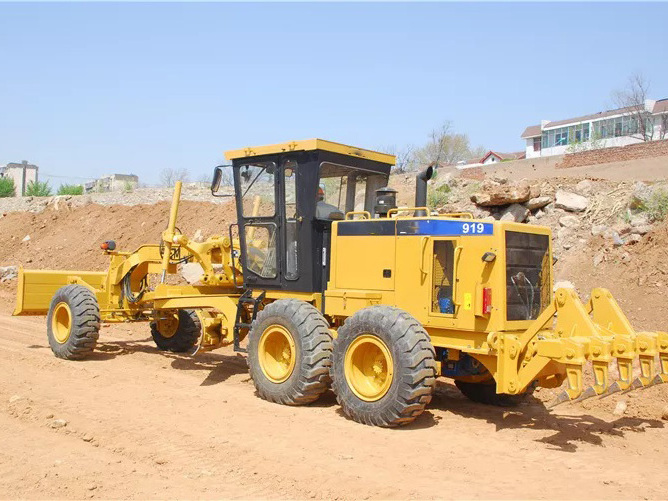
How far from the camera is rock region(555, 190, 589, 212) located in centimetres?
1496

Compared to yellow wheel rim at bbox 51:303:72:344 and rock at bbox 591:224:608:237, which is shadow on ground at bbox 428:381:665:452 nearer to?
yellow wheel rim at bbox 51:303:72:344

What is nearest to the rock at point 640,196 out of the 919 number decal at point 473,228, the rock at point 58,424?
the 919 number decal at point 473,228

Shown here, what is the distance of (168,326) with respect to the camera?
11500mm

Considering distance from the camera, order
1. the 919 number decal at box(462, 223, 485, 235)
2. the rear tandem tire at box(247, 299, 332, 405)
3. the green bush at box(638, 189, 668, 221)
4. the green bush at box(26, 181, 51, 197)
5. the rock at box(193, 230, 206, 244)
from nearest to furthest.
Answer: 1. the 919 number decal at box(462, 223, 485, 235)
2. the rear tandem tire at box(247, 299, 332, 405)
3. the green bush at box(638, 189, 668, 221)
4. the rock at box(193, 230, 206, 244)
5. the green bush at box(26, 181, 51, 197)

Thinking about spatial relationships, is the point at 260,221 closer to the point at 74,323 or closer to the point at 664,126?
the point at 74,323

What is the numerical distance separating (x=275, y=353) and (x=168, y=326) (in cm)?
381

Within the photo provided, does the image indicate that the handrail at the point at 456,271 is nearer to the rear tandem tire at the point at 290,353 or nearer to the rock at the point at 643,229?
the rear tandem tire at the point at 290,353

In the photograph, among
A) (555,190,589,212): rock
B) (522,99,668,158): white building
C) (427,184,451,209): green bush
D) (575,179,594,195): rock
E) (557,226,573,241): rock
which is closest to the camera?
(557,226,573,241): rock

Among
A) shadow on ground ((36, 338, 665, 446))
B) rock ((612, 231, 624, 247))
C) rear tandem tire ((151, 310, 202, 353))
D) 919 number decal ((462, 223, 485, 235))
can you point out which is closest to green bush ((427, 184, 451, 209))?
rock ((612, 231, 624, 247))

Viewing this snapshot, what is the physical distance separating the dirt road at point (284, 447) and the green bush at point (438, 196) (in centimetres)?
939

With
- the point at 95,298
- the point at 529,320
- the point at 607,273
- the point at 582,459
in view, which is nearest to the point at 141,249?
the point at 95,298

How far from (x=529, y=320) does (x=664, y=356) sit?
4.23ft

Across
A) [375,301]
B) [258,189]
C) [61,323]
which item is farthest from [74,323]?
[375,301]

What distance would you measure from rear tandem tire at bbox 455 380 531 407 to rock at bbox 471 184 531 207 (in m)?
7.53
